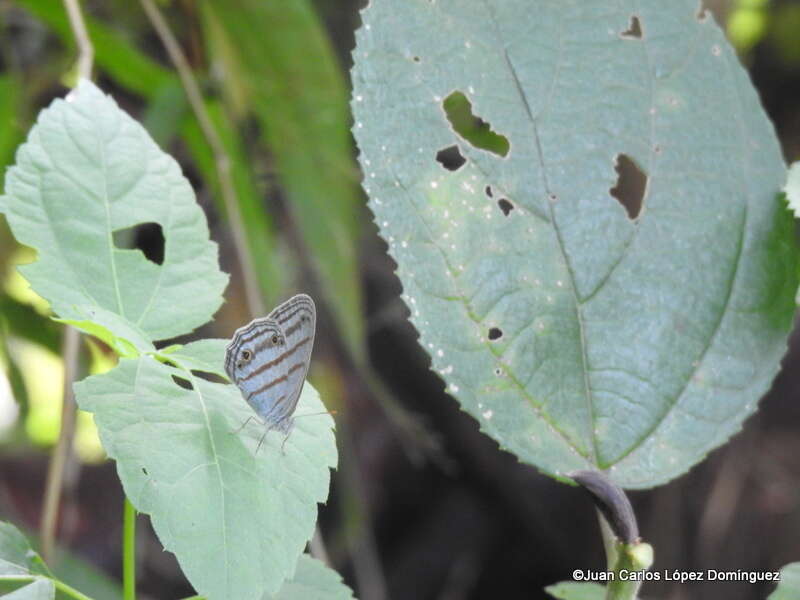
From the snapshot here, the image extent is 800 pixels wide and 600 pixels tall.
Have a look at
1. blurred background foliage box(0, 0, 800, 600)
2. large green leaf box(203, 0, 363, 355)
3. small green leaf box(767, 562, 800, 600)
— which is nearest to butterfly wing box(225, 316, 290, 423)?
small green leaf box(767, 562, 800, 600)

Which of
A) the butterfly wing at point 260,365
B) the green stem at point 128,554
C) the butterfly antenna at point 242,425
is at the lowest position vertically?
the green stem at point 128,554

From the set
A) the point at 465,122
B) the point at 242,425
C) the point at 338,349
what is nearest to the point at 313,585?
the point at 242,425

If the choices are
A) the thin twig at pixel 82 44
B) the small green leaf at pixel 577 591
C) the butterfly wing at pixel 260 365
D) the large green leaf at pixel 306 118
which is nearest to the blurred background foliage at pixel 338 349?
the large green leaf at pixel 306 118

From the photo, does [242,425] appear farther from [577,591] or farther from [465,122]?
[465,122]

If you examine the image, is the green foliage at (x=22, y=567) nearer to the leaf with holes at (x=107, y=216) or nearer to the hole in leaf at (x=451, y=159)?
the leaf with holes at (x=107, y=216)

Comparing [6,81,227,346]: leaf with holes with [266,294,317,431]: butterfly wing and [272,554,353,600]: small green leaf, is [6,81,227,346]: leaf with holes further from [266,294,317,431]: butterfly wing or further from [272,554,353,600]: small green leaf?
[272,554,353,600]: small green leaf

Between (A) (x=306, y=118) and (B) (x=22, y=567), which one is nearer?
(B) (x=22, y=567)
